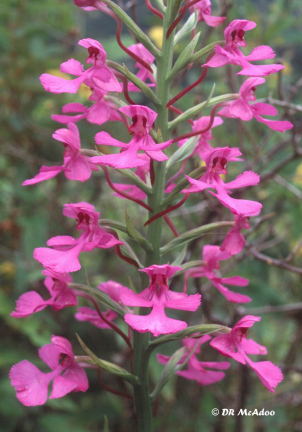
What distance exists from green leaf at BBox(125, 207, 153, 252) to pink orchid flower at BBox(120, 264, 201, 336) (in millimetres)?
102

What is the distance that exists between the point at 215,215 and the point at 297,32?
1468 mm

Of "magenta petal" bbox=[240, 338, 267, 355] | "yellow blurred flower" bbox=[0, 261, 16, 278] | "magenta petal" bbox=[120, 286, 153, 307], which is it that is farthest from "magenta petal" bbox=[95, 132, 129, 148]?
"yellow blurred flower" bbox=[0, 261, 16, 278]

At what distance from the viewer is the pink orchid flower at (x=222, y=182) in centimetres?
109

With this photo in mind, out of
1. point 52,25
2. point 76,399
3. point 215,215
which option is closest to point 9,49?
point 52,25

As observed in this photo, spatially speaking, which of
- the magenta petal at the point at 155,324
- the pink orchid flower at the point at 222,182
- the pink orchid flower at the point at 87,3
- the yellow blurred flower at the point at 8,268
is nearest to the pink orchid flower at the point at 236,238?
the pink orchid flower at the point at 222,182

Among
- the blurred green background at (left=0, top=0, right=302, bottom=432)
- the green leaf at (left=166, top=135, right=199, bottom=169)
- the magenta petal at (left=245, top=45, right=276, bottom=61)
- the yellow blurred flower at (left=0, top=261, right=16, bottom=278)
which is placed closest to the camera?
the magenta petal at (left=245, top=45, right=276, bottom=61)

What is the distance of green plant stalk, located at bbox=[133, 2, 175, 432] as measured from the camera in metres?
1.26

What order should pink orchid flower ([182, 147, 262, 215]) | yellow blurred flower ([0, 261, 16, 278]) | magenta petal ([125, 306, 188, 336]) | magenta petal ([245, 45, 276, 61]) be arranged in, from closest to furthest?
magenta petal ([125, 306, 188, 336]) → pink orchid flower ([182, 147, 262, 215]) → magenta petal ([245, 45, 276, 61]) → yellow blurred flower ([0, 261, 16, 278])

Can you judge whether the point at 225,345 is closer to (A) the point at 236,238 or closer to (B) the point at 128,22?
(A) the point at 236,238

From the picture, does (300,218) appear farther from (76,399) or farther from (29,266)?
(76,399)

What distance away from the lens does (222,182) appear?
120 cm

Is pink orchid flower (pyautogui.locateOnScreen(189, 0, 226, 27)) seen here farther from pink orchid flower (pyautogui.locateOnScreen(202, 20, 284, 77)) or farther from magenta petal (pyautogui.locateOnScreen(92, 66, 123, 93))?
magenta petal (pyautogui.locateOnScreen(92, 66, 123, 93))

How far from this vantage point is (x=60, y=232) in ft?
10.5

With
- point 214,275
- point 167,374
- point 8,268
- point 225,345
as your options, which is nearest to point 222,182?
point 214,275
